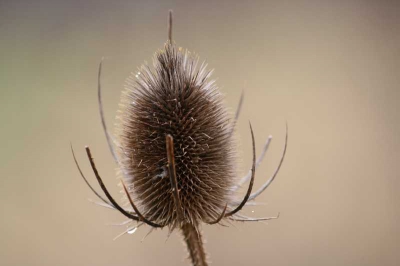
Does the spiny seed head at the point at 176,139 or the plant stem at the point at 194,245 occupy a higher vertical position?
the spiny seed head at the point at 176,139

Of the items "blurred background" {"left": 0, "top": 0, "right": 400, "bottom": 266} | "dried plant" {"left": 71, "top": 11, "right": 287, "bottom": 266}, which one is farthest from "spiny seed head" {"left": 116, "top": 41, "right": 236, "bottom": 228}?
"blurred background" {"left": 0, "top": 0, "right": 400, "bottom": 266}

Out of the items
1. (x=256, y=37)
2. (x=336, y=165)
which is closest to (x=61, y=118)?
(x=256, y=37)

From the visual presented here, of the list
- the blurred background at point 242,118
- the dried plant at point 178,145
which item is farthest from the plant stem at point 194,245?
the blurred background at point 242,118

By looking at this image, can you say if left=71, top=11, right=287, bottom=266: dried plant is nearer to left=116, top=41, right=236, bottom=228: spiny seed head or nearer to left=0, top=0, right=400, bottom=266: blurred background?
left=116, top=41, right=236, bottom=228: spiny seed head

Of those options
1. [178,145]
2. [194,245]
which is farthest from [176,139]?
[194,245]

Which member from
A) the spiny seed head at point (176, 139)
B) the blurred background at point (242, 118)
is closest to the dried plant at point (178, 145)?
the spiny seed head at point (176, 139)

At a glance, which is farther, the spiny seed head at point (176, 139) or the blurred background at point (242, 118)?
the blurred background at point (242, 118)

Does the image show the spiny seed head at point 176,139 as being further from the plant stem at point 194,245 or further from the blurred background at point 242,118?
the blurred background at point 242,118
